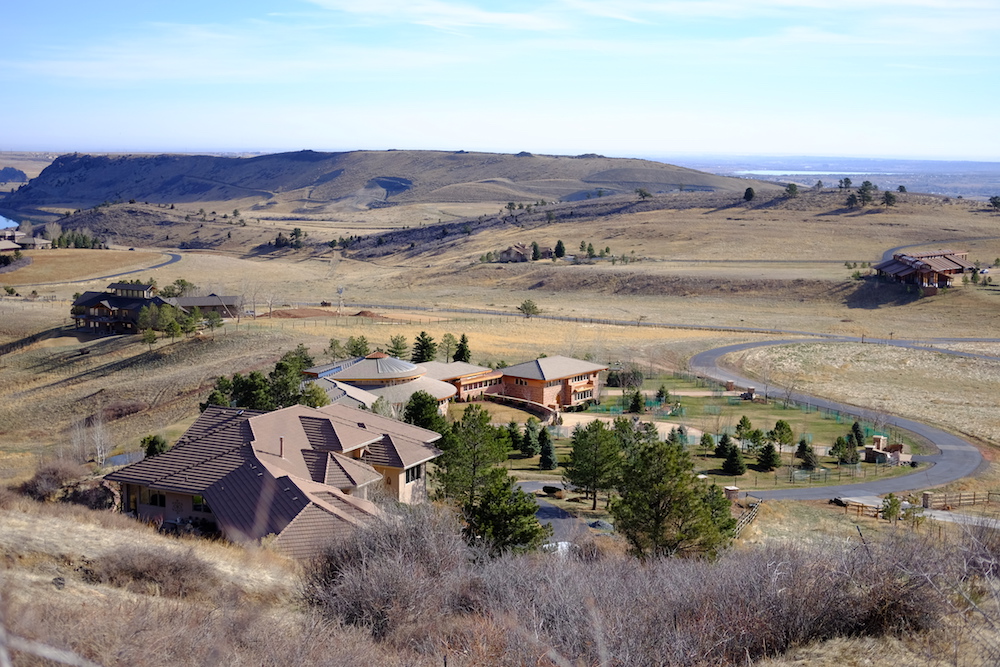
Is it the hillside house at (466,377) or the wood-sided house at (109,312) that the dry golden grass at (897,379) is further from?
the wood-sided house at (109,312)

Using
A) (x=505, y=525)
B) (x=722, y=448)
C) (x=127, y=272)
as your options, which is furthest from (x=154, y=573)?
(x=127, y=272)

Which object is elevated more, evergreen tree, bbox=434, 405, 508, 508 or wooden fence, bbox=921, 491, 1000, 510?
evergreen tree, bbox=434, 405, 508, 508

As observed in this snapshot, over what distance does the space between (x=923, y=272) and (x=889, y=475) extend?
63.0 metres

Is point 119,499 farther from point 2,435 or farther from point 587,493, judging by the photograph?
point 2,435

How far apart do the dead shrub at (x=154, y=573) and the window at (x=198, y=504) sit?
8358 millimetres

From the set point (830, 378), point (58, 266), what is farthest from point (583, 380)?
point (58, 266)

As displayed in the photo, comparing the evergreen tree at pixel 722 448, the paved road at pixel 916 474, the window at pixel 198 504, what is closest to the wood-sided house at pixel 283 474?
the window at pixel 198 504

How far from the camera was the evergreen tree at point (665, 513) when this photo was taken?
22.6 metres

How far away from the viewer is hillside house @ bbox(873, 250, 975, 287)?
94938 mm

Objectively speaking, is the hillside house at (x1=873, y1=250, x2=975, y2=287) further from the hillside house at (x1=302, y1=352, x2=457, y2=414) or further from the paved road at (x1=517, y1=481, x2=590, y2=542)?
the paved road at (x1=517, y1=481, x2=590, y2=542)

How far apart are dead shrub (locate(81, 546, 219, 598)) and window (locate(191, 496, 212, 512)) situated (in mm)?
8358

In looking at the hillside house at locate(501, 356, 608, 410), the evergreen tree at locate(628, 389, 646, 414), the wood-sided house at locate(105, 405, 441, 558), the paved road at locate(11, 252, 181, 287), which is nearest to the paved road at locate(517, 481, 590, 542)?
the wood-sided house at locate(105, 405, 441, 558)

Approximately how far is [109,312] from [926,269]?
7989cm

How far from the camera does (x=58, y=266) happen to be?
120 m
